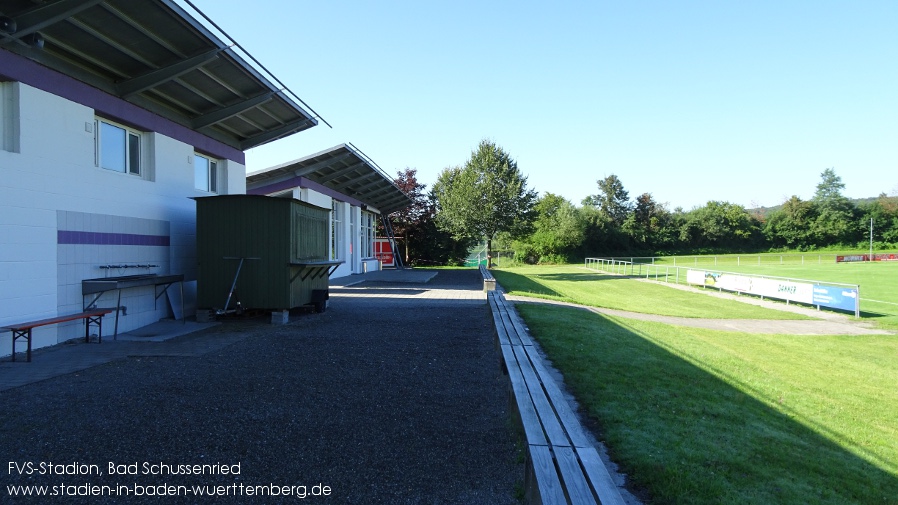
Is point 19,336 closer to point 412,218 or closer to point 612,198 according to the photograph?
point 412,218

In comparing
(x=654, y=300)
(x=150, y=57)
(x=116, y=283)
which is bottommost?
(x=654, y=300)

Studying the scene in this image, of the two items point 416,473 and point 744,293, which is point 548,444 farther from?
point 744,293

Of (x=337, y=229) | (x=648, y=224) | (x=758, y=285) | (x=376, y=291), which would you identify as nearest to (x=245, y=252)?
(x=376, y=291)

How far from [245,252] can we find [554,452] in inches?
329

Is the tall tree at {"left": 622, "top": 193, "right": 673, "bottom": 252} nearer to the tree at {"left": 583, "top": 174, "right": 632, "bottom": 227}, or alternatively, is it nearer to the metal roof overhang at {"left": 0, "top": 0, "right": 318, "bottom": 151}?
the tree at {"left": 583, "top": 174, "right": 632, "bottom": 227}

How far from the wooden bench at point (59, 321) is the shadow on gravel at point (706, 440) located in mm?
6699

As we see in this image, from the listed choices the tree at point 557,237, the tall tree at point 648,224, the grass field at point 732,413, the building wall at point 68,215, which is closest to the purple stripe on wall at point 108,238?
the building wall at point 68,215

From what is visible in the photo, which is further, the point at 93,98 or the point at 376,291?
the point at 376,291

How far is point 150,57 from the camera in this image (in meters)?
8.69

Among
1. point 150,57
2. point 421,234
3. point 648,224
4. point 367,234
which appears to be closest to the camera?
point 150,57

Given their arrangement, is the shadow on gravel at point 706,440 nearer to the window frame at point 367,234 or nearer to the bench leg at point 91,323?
the bench leg at point 91,323

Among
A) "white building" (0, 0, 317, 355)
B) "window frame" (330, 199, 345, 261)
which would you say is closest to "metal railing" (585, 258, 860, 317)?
"window frame" (330, 199, 345, 261)

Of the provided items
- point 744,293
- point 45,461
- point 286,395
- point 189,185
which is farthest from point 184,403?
point 744,293

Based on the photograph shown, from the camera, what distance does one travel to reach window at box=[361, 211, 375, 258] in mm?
28328
